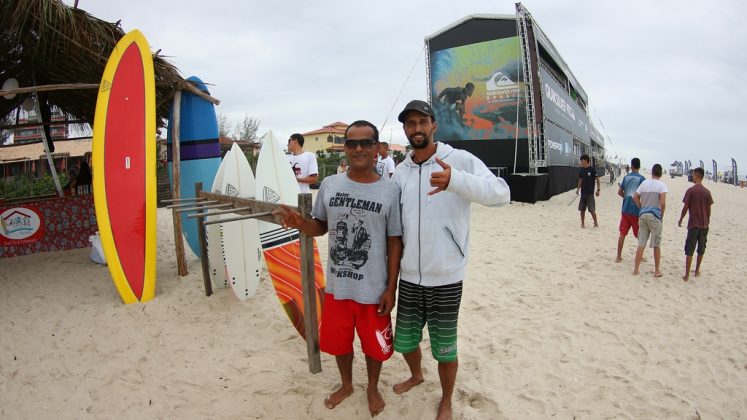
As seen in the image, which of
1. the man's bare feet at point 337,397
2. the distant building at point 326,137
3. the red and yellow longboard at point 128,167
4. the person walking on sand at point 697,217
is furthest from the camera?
the distant building at point 326,137

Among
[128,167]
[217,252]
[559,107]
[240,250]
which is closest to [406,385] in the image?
[240,250]

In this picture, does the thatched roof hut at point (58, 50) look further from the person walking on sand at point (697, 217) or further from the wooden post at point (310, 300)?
the person walking on sand at point (697, 217)

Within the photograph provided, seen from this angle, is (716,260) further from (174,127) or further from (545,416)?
(174,127)

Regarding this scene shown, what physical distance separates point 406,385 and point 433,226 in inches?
44.9

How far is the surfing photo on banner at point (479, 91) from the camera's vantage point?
37.8 feet

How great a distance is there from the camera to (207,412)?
7.16ft

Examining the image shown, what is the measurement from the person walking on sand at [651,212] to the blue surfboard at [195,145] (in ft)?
18.2

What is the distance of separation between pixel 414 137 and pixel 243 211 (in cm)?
143

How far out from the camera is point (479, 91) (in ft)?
39.9

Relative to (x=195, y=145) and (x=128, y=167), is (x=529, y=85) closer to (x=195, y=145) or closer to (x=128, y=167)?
(x=195, y=145)

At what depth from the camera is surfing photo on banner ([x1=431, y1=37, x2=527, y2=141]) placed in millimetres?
11516

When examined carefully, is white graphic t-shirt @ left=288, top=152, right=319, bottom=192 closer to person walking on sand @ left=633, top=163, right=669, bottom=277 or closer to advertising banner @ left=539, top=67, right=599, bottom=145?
person walking on sand @ left=633, top=163, right=669, bottom=277

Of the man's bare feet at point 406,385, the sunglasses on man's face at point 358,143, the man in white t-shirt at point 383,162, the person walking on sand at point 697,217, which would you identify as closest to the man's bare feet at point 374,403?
the man's bare feet at point 406,385

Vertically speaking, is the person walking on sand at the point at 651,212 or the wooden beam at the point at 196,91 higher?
the wooden beam at the point at 196,91
